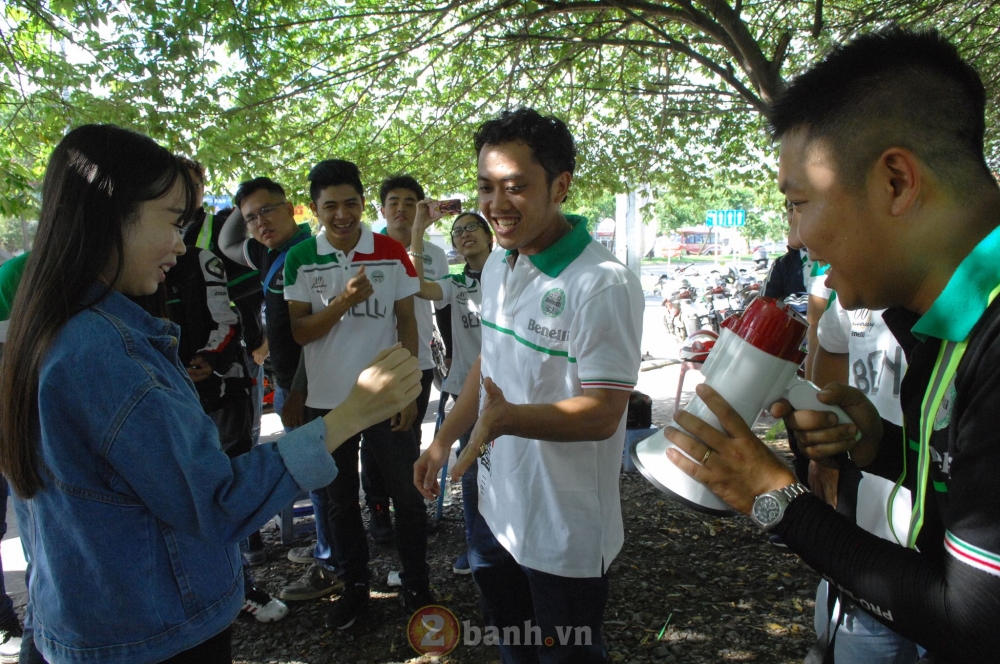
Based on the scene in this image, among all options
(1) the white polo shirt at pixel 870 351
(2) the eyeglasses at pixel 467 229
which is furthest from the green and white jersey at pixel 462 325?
(1) the white polo shirt at pixel 870 351

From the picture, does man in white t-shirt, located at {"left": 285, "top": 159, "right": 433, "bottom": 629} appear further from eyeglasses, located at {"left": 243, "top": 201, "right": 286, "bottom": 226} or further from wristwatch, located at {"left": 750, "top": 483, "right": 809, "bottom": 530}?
wristwatch, located at {"left": 750, "top": 483, "right": 809, "bottom": 530}

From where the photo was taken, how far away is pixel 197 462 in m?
1.35

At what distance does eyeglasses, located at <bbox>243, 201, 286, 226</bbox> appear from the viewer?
3.81 meters

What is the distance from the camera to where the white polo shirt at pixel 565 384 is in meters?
1.93

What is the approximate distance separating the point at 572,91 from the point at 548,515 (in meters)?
5.51

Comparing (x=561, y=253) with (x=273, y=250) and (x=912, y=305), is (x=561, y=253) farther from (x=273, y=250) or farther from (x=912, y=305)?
(x=273, y=250)

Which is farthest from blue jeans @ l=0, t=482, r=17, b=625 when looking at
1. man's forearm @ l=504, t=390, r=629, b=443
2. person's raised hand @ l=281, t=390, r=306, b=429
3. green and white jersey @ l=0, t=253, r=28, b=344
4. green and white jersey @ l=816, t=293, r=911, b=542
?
green and white jersey @ l=816, t=293, r=911, b=542

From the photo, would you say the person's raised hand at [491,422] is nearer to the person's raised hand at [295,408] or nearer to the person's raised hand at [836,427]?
the person's raised hand at [836,427]

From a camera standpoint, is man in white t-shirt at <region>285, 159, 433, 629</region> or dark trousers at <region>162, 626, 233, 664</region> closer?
dark trousers at <region>162, 626, 233, 664</region>

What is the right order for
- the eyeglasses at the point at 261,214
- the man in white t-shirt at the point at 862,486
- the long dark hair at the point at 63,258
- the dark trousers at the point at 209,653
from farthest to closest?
the eyeglasses at the point at 261,214
the man in white t-shirt at the point at 862,486
the dark trousers at the point at 209,653
the long dark hair at the point at 63,258

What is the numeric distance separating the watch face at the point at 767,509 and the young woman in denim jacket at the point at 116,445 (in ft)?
2.89

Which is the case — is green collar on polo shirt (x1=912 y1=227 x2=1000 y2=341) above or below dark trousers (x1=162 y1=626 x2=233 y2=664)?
above

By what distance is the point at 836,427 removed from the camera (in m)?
1.30

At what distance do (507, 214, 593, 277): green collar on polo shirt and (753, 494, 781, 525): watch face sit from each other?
3.61 feet
